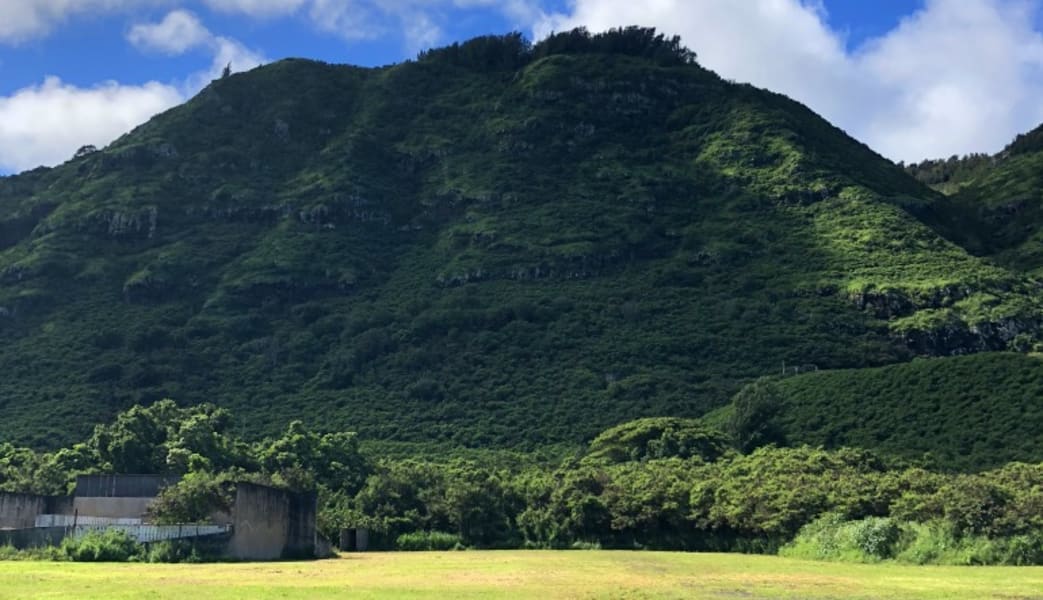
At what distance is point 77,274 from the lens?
13512 cm

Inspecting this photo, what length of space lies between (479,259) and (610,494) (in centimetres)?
7571

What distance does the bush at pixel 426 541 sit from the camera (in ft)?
202

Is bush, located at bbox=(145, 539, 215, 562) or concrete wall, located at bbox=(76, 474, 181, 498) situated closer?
bush, located at bbox=(145, 539, 215, 562)

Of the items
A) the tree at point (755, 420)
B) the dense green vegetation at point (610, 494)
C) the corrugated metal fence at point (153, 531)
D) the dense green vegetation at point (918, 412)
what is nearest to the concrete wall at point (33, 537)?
the corrugated metal fence at point (153, 531)

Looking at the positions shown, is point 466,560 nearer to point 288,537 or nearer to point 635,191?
point 288,537

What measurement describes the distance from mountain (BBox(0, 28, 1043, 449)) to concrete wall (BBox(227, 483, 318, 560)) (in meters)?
46.2

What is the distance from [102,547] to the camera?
134 ft

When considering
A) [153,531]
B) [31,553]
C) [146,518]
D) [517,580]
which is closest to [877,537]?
[517,580]

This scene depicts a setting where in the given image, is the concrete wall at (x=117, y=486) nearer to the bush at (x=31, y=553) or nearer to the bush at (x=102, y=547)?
the bush at (x=31, y=553)

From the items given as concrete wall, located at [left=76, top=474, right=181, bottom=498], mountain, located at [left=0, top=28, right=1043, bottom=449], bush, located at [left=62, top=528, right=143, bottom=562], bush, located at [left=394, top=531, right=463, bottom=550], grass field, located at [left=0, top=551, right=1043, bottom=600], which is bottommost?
bush, located at [left=394, top=531, right=463, bottom=550]

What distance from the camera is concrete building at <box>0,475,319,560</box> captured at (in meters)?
43.1

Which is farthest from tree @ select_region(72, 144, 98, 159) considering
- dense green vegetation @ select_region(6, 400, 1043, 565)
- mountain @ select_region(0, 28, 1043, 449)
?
dense green vegetation @ select_region(6, 400, 1043, 565)

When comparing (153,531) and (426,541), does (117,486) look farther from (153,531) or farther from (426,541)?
(426,541)

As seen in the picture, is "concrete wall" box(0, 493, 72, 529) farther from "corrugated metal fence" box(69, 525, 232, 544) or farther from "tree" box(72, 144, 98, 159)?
"tree" box(72, 144, 98, 159)
